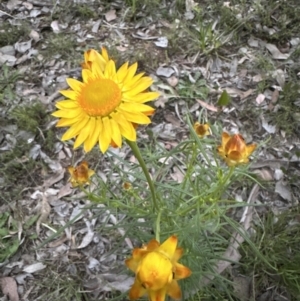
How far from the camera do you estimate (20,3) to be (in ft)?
9.18

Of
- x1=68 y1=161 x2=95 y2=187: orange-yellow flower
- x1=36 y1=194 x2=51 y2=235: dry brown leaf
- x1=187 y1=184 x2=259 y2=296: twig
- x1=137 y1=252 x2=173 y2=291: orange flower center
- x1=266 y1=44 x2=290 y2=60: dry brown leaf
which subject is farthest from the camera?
x1=266 y1=44 x2=290 y2=60: dry brown leaf

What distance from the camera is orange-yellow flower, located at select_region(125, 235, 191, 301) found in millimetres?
1013

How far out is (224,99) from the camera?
2252 millimetres

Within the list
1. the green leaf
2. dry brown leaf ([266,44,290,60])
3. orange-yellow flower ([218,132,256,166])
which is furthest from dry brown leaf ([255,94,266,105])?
orange-yellow flower ([218,132,256,166])

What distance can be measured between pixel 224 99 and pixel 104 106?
1.24 m

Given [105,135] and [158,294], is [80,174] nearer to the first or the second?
[105,135]

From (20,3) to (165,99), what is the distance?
1.09 meters

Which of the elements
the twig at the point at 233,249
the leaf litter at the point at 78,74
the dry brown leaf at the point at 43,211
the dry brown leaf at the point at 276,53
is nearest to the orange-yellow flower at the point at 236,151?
the twig at the point at 233,249

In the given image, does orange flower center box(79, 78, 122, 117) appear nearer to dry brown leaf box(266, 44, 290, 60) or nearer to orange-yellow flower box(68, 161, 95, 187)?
orange-yellow flower box(68, 161, 95, 187)

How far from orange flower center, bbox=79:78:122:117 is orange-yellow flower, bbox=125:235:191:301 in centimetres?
31

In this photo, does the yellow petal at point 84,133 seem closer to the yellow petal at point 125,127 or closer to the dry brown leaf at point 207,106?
the yellow petal at point 125,127

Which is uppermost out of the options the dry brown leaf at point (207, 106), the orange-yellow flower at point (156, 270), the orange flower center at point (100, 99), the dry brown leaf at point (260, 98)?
the orange flower center at point (100, 99)

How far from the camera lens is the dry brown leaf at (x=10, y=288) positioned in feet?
6.49

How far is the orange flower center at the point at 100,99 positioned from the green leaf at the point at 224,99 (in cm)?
116
